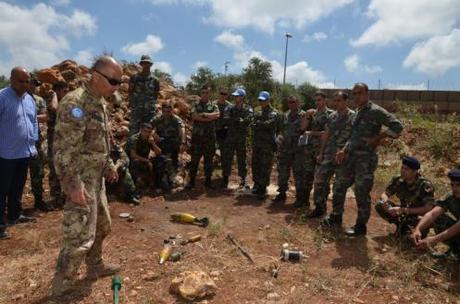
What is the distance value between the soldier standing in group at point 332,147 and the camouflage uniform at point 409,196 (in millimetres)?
715

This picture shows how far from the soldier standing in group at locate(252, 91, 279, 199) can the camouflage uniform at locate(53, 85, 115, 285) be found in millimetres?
4180

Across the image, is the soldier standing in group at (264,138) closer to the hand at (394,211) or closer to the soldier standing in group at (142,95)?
the soldier standing in group at (142,95)

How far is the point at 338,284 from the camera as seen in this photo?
400 cm

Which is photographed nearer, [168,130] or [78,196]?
[78,196]

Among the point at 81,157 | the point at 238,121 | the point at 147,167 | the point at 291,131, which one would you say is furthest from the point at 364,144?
the point at 147,167

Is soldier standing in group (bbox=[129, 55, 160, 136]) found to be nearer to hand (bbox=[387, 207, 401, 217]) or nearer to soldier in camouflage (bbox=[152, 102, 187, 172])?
soldier in camouflage (bbox=[152, 102, 187, 172])

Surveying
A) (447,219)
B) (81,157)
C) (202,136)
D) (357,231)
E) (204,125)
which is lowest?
(357,231)

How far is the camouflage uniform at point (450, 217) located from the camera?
4566 mm

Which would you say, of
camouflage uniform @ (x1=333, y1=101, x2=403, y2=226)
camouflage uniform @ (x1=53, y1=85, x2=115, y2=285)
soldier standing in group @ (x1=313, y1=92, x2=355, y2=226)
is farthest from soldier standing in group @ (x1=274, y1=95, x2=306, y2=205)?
camouflage uniform @ (x1=53, y1=85, x2=115, y2=285)

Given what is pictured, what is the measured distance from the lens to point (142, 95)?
777cm

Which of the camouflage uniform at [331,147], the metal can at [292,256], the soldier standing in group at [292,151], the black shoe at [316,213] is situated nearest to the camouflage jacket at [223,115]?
the soldier standing in group at [292,151]

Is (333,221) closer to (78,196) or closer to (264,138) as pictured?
(264,138)

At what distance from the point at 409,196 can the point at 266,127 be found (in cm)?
293

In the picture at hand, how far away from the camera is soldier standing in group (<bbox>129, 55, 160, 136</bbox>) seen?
25.3 ft
